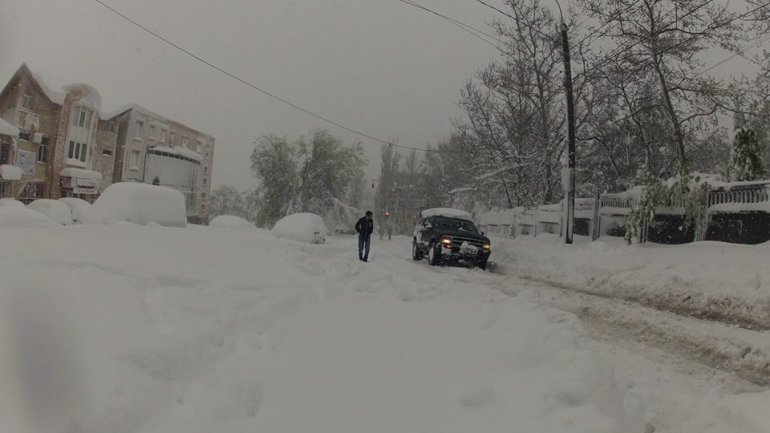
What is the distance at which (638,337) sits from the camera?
6121mm

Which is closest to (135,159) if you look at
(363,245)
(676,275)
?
(363,245)

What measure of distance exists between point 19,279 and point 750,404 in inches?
231

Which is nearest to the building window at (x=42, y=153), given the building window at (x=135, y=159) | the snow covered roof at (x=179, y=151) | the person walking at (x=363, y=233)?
the building window at (x=135, y=159)

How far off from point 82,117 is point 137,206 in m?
2.56

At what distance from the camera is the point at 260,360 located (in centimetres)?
439

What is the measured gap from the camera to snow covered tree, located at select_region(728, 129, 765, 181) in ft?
42.8

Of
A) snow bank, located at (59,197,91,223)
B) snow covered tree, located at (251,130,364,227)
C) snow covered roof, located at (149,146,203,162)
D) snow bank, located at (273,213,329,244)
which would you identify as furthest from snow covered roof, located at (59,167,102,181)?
snow covered tree, located at (251,130,364,227)

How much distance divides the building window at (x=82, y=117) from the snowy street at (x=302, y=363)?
5687 mm

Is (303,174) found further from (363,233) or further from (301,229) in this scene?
(363,233)

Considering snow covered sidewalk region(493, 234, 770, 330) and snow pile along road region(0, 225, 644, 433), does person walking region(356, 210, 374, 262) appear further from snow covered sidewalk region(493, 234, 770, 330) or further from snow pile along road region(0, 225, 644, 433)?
snow pile along road region(0, 225, 644, 433)

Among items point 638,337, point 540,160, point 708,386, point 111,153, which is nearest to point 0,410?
point 708,386

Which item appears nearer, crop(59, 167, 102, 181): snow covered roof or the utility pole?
crop(59, 167, 102, 181): snow covered roof

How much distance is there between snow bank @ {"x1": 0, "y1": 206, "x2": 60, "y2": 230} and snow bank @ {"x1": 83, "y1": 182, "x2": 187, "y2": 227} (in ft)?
10.4

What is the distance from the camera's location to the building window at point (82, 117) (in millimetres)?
11547
